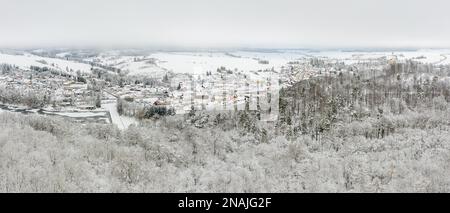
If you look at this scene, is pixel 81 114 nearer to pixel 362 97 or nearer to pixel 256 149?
pixel 256 149

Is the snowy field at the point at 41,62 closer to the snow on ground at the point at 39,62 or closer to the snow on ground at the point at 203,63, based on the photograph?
the snow on ground at the point at 39,62

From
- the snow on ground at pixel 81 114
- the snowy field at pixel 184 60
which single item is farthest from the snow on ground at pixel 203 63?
the snow on ground at pixel 81 114

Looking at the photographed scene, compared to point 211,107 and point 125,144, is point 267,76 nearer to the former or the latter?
point 211,107

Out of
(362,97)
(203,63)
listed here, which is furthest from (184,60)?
(362,97)

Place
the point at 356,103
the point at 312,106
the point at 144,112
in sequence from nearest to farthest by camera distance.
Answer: the point at 144,112 → the point at 312,106 → the point at 356,103

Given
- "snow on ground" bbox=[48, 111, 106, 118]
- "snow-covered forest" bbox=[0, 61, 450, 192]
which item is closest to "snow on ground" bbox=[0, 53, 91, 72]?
"snow on ground" bbox=[48, 111, 106, 118]
